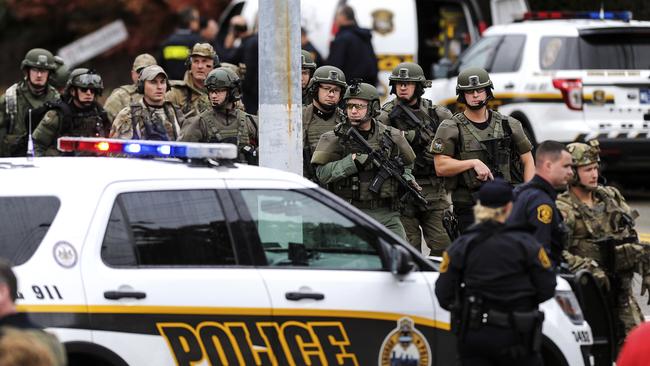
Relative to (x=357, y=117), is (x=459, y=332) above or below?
below

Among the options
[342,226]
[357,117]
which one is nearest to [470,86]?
[357,117]

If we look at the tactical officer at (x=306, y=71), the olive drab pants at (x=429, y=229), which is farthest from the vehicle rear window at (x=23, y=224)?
the tactical officer at (x=306, y=71)

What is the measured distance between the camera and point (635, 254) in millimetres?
9195

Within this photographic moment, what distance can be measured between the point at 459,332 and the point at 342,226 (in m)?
0.85

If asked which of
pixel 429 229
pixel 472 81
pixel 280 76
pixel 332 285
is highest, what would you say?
pixel 280 76

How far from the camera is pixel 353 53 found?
56.4ft

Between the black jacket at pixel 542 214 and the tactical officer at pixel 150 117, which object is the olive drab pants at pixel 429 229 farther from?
the black jacket at pixel 542 214

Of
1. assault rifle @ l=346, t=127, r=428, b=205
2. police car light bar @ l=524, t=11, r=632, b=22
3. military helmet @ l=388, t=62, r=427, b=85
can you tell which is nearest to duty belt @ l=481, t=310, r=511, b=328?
assault rifle @ l=346, t=127, r=428, b=205

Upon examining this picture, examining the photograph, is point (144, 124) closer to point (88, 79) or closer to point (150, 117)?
point (150, 117)

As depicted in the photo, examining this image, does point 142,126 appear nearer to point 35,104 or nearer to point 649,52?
point 35,104

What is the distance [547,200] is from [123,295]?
2.47 m

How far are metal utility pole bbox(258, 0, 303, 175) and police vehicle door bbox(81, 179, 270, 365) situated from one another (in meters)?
2.09

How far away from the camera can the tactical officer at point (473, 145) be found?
10641 millimetres

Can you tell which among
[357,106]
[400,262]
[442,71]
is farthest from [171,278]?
[442,71]
